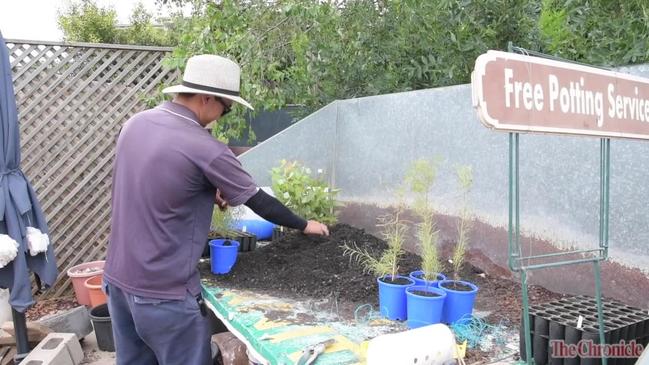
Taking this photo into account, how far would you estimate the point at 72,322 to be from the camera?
394 cm

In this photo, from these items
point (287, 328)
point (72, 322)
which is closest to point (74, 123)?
point (72, 322)

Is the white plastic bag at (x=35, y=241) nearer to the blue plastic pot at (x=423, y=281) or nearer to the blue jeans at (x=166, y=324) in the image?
the blue jeans at (x=166, y=324)

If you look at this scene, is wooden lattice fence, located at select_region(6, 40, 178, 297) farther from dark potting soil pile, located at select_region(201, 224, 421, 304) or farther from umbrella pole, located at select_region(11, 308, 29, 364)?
dark potting soil pile, located at select_region(201, 224, 421, 304)

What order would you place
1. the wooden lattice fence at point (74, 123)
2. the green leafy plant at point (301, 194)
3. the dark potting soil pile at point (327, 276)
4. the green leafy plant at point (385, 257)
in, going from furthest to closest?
1. the wooden lattice fence at point (74, 123)
2. the green leafy plant at point (301, 194)
3. the dark potting soil pile at point (327, 276)
4. the green leafy plant at point (385, 257)

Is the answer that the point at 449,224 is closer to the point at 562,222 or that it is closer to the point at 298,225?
the point at 562,222

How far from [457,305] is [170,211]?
1314 millimetres

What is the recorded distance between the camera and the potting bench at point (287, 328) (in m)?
2.04

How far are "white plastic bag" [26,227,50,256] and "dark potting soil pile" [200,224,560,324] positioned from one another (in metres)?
0.98

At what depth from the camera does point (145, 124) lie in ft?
6.81

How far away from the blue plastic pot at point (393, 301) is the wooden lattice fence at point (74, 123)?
3631 mm

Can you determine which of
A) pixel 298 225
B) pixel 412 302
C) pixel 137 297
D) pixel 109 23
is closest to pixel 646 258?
pixel 412 302

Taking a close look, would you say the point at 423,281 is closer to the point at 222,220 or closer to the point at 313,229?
the point at 313,229

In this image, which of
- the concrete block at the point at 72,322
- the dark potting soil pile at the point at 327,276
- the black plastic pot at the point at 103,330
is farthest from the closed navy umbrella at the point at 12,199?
the dark potting soil pile at the point at 327,276

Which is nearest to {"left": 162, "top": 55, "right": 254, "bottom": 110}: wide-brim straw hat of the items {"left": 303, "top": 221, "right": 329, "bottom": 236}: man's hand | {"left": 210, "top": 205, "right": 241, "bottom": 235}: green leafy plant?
{"left": 303, "top": 221, "right": 329, "bottom": 236}: man's hand
